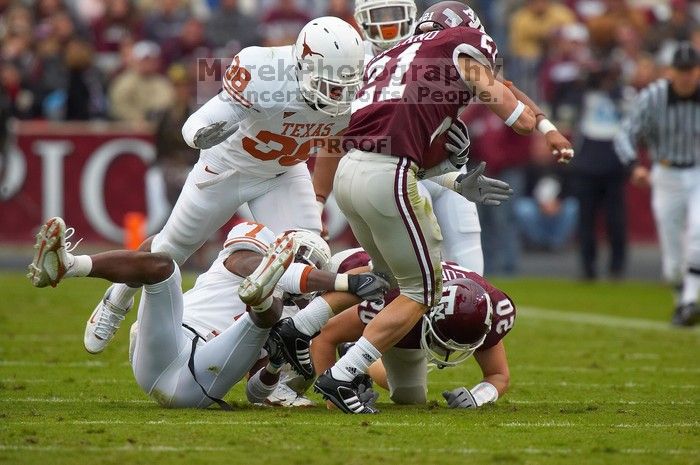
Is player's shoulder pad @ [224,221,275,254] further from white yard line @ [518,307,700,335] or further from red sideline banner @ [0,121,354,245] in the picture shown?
red sideline banner @ [0,121,354,245]

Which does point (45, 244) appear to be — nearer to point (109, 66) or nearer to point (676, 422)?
point (676, 422)

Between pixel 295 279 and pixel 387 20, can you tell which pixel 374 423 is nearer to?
pixel 295 279

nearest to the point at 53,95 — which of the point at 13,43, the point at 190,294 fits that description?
the point at 13,43

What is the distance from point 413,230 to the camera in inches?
204

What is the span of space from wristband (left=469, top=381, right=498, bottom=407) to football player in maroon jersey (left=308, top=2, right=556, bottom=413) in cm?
52

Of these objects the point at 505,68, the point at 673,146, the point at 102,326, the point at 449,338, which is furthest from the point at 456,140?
the point at 505,68

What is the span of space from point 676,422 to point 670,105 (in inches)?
191

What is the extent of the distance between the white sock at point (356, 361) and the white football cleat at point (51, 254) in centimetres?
113

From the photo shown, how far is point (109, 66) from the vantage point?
47.2 feet

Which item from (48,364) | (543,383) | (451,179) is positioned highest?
(451,179)

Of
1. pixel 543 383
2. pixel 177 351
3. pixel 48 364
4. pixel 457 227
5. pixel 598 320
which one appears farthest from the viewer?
pixel 598 320

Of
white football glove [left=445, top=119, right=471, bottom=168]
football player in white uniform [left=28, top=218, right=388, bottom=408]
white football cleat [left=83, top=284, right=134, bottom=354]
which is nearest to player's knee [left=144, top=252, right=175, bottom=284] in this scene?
football player in white uniform [left=28, top=218, right=388, bottom=408]

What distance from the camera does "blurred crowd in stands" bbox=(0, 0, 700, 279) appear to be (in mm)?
12297

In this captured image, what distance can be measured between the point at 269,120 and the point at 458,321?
57.7 inches
